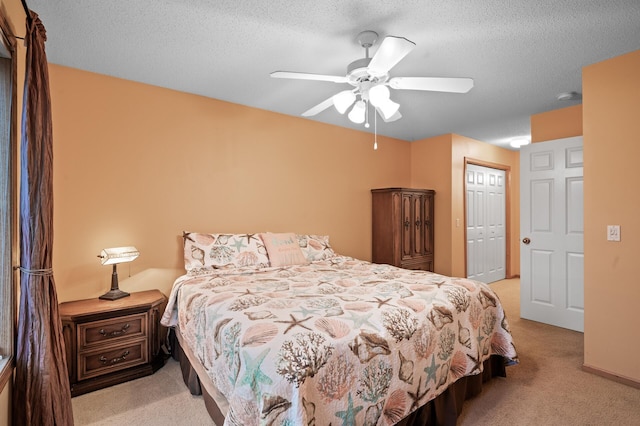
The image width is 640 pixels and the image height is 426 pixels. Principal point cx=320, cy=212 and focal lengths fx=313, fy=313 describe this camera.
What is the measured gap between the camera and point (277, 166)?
357 centimetres

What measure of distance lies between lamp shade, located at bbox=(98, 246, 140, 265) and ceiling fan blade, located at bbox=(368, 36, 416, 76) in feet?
7.28

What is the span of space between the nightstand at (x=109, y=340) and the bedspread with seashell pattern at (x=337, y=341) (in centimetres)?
33

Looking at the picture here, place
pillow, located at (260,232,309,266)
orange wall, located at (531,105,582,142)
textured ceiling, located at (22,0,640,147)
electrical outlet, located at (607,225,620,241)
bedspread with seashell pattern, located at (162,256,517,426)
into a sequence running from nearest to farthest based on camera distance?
1. bedspread with seashell pattern, located at (162,256,517,426)
2. textured ceiling, located at (22,0,640,147)
3. electrical outlet, located at (607,225,620,241)
4. pillow, located at (260,232,309,266)
5. orange wall, located at (531,105,582,142)

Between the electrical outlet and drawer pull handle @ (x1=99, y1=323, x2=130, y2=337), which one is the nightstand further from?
the electrical outlet

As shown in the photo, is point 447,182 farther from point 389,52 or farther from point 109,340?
point 109,340

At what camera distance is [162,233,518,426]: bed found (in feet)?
4.02

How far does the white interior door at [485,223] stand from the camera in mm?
4820

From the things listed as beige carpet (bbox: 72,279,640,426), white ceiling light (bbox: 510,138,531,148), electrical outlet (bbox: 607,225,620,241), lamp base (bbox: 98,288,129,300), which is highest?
white ceiling light (bbox: 510,138,531,148)

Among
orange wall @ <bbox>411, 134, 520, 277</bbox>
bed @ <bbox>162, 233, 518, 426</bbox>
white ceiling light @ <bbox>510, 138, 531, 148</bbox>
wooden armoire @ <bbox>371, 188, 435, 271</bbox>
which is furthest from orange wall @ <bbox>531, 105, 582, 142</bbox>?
bed @ <bbox>162, 233, 518, 426</bbox>

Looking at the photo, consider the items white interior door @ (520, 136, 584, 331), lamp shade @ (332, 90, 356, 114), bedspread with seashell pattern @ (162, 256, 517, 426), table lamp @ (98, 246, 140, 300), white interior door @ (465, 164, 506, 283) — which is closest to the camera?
bedspread with seashell pattern @ (162, 256, 517, 426)

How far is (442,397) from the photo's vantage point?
1.76 m

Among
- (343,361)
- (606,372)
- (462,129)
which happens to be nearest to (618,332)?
(606,372)

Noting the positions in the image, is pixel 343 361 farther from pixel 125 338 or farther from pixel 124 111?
pixel 124 111

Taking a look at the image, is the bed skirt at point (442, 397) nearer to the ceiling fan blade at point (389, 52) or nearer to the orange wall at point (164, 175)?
the orange wall at point (164, 175)
